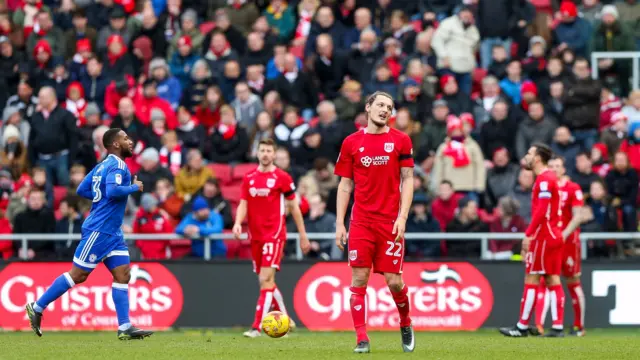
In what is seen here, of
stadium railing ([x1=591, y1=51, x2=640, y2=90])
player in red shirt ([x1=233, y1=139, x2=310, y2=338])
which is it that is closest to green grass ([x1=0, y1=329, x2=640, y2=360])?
player in red shirt ([x1=233, y1=139, x2=310, y2=338])

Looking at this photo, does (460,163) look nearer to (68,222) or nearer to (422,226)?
(422,226)

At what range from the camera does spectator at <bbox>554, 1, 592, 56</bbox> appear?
2320cm

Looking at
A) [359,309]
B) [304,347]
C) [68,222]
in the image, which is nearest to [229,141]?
[68,222]

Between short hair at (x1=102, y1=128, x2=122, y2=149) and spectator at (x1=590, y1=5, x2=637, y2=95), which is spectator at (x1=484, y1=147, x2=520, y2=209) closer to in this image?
spectator at (x1=590, y1=5, x2=637, y2=95)

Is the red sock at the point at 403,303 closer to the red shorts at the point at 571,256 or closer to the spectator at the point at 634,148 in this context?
the red shorts at the point at 571,256

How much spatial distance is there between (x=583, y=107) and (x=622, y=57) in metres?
2.00

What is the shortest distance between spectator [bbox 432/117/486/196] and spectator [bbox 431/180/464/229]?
0.39m

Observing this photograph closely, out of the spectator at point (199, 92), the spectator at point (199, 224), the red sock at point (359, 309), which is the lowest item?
the red sock at point (359, 309)

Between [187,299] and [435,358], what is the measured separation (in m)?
8.07

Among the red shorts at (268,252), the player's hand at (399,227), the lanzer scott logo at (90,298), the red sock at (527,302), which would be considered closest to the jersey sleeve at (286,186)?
the red shorts at (268,252)

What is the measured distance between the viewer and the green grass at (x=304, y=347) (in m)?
12.4

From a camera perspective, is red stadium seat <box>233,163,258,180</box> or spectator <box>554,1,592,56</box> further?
spectator <box>554,1,592,56</box>

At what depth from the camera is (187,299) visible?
19.5m

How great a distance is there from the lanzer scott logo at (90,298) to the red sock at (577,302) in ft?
19.1
